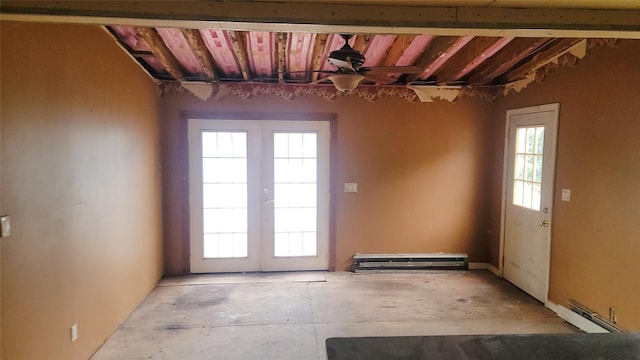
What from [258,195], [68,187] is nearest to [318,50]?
[258,195]

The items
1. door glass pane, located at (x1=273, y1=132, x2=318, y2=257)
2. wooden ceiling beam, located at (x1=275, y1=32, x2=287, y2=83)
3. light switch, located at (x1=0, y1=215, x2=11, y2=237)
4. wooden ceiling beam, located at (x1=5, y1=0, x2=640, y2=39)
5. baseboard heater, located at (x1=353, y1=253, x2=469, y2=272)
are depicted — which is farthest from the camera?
baseboard heater, located at (x1=353, y1=253, x2=469, y2=272)

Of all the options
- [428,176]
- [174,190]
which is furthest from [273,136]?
[428,176]

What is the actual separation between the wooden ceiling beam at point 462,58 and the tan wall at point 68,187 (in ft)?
11.1

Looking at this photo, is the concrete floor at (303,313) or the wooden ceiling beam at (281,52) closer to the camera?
the concrete floor at (303,313)

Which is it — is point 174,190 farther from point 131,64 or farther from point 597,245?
point 597,245

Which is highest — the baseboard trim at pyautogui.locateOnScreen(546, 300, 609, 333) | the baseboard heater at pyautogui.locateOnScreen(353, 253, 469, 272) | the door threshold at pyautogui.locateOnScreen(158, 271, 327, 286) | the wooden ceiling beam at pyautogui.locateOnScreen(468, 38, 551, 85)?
the wooden ceiling beam at pyautogui.locateOnScreen(468, 38, 551, 85)

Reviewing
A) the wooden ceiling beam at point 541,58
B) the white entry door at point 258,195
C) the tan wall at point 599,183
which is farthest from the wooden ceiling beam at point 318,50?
the tan wall at point 599,183

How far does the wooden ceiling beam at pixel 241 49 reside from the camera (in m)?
3.49

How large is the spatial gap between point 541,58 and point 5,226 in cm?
469

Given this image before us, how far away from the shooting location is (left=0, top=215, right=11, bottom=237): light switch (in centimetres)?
204

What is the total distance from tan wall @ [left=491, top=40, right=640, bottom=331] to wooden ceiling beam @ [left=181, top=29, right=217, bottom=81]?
3.53 meters

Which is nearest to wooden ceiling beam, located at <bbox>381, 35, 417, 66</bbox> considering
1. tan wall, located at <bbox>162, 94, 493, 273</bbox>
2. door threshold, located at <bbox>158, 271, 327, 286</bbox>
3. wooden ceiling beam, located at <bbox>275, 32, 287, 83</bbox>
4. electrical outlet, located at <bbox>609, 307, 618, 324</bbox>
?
tan wall, located at <bbox>162, 94, 493, 273</bbox>

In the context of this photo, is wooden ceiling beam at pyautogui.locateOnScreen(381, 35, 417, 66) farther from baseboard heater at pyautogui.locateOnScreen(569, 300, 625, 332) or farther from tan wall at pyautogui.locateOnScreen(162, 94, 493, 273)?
baseboard heater at pyautogui.locateOnScreen(569, 300, 625, 332)

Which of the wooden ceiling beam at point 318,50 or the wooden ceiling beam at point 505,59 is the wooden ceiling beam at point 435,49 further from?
the wooden ceiling beam at point 318,50
